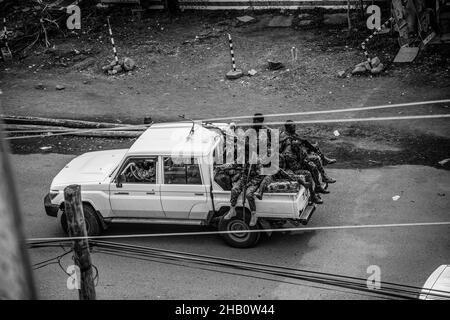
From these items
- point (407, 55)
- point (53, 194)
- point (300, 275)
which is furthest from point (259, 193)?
point (407, 55)

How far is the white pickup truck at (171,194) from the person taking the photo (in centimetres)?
937

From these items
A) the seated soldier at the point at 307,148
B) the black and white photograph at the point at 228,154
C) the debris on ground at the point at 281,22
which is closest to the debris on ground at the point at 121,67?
the black and white photograph at the point at 228,154

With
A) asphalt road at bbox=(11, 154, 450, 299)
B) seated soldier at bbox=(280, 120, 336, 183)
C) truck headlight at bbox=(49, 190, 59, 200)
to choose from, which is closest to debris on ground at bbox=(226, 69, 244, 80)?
asphalt road at bbox=(11, 154, 450, 299)

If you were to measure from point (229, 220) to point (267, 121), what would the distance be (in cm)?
563

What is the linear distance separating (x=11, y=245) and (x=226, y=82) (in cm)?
1650

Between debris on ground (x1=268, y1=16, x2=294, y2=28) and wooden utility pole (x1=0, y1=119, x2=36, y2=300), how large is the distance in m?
19.7

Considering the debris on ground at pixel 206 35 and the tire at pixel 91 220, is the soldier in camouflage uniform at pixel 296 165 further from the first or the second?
the debris on ground at pixel 206 35

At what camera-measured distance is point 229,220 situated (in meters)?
9.41

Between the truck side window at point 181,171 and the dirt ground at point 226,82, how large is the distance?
4.28 metres

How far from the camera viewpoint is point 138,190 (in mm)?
9742

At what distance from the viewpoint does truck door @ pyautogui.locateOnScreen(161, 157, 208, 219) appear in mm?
9492

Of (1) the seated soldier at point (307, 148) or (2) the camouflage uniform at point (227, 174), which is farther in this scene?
(1) the seated soldier at point (307, 148)

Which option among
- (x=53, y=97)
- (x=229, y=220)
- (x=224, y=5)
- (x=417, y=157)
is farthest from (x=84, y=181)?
(x=224, y=5)

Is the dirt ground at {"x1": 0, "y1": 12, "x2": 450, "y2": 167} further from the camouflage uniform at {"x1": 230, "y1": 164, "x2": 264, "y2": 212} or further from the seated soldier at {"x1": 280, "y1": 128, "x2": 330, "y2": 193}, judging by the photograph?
the camouflage uniform at {"x1": 230, "y1": 164, "x2": 264, "y2": 212}
